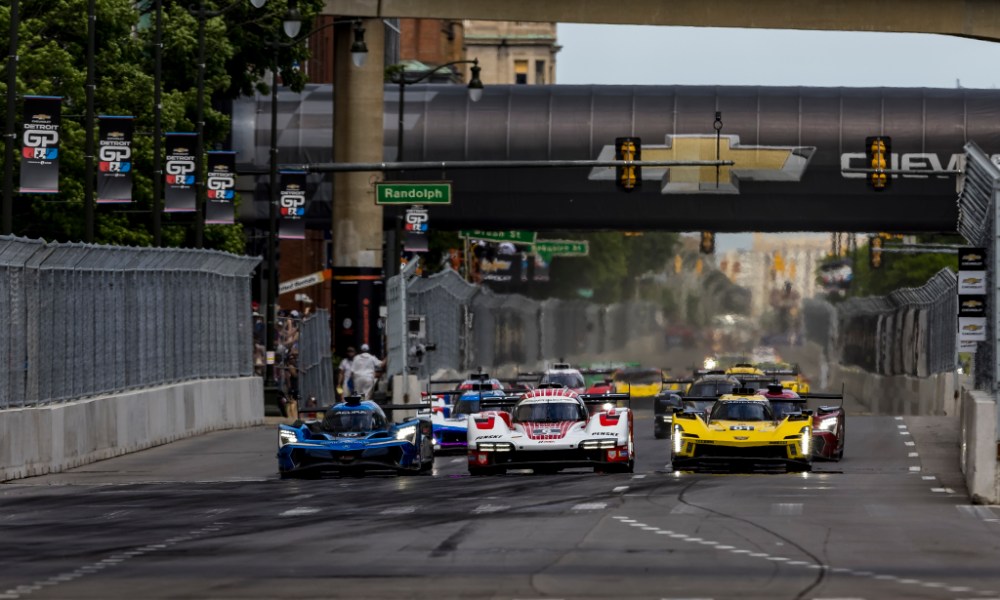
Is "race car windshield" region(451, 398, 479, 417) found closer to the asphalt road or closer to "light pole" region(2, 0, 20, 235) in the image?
the asphalt road

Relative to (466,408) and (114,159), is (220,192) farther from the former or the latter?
(466,408)

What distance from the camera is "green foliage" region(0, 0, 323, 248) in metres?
46.9

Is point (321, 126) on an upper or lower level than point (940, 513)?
upper

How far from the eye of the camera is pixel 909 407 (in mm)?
58812

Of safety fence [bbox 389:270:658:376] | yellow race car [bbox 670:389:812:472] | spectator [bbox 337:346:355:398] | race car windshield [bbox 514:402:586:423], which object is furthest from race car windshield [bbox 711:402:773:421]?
safety fence [bbox 389:270:658:376]

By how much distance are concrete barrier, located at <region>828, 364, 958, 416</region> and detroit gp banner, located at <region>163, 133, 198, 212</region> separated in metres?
13.7

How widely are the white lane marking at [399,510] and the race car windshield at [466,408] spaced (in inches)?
550

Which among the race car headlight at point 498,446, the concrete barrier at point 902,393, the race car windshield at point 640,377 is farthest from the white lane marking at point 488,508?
the race car windshield at point 640,377

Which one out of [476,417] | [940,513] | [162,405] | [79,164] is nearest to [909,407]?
[79,164]

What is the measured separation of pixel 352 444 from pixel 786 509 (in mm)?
8410

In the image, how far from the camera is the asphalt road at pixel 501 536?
1445 centimetres

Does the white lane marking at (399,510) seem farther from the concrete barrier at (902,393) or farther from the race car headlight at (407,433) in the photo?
the concrete barrier at (902,393)

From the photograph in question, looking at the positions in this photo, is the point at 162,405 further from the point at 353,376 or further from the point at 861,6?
the point at 861,6

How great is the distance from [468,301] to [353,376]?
21.8 metres
